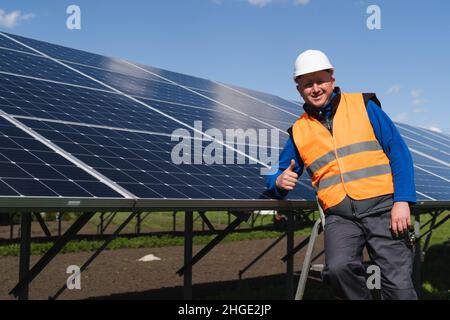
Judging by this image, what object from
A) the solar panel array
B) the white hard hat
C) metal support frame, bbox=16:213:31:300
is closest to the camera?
the white hard hat

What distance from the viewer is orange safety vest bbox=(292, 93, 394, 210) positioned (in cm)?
485

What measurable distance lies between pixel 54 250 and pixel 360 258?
3.08 metres

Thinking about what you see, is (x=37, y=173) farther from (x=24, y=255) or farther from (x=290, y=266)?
(x=290, y=266)

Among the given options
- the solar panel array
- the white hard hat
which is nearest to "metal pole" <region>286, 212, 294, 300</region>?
the solar panel array

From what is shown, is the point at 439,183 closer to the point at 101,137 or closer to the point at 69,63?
the point at 101,137

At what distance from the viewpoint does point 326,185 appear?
504 cm

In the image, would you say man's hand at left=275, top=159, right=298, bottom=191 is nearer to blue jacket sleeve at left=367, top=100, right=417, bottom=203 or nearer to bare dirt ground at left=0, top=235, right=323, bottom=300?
blue jacket sleeve at left=367, top=100, right=417, bottom=203

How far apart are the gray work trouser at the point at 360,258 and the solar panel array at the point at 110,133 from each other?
180 cm

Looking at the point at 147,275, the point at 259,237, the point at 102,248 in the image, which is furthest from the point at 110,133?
the point at 259,237

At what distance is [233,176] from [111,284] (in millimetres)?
8246

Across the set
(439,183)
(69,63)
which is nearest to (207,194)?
(439,183)

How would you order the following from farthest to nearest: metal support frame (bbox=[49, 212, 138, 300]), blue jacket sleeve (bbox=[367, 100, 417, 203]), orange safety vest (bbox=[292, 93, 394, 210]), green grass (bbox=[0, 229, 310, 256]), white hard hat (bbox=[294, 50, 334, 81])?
green grass (bbox=[0, 229, 310, 256]) → metal support frame (bbox=[49, 212, 138, 300]) → white hard hat (bbox=[294, 50, 334, 81]) → orange safety vest (bbox=[292, 93, 394, 210]) → blue jacket sleeve (bbox=[367, 100, 417, 203])

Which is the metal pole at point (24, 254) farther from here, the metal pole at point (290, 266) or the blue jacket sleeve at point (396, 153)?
the metal pole at point (290, 266)

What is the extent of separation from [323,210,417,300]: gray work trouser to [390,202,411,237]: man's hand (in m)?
0.10
